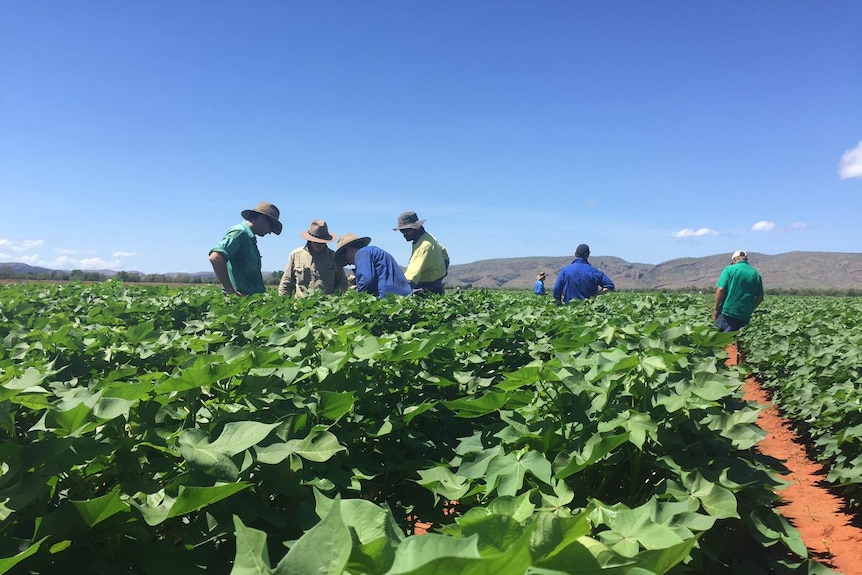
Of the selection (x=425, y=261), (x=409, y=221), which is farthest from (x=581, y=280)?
(x=409, y=221)

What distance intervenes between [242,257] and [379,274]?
181 cm

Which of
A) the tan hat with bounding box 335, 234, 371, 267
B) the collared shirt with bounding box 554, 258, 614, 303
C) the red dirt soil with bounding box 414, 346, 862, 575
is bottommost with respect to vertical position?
the red dirt soil with bounding box 414, 346, 862, 575

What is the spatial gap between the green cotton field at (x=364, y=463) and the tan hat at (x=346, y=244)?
5.29 meters

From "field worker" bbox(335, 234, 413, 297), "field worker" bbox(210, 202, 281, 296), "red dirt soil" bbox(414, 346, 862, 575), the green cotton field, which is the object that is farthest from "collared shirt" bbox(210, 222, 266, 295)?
"red dirt soil" bbox(414, 346, 862, 575)

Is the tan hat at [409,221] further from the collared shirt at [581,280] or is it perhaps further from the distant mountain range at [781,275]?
the distant mountain range at [781,275]

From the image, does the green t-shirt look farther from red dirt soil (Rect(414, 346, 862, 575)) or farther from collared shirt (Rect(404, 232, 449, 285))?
collared shirt (Rect(404, 232, 449, 285))

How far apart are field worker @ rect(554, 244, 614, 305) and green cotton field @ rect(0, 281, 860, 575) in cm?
633

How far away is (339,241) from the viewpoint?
8.62 m

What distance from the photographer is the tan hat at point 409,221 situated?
27.0 feet

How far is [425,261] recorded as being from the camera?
27.5 ft

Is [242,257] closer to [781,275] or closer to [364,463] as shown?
[364,463]

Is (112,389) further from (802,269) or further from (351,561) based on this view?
(802,269)

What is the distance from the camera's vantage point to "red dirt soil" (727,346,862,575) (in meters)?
3.93

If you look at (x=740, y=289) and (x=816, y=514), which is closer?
(x=816, y=514)
